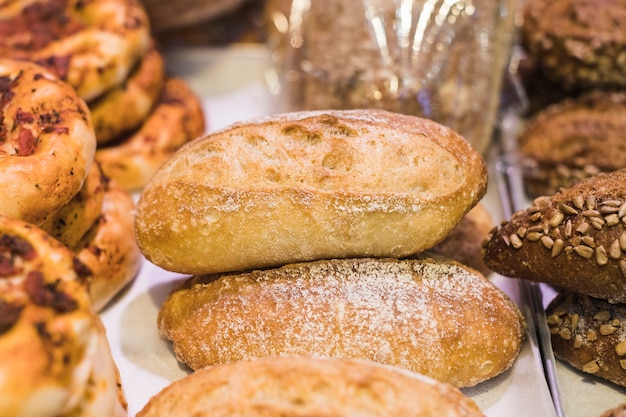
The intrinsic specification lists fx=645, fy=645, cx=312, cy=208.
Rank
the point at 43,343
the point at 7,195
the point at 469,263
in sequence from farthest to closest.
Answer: the point at 469,263 → the point at 7,195 → the point at 43,343

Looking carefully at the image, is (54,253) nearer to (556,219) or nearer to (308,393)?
(308,393)

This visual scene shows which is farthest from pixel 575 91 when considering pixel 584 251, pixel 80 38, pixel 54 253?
pixel 54 253

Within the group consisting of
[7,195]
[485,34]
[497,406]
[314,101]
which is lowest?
[497,406]

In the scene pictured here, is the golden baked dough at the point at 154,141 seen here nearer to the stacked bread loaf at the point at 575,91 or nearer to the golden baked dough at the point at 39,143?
the golden baked dough at the point at 39,143

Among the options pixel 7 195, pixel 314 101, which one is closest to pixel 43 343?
pixel 7 195

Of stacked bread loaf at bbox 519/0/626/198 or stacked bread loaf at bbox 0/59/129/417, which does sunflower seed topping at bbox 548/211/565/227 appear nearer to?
stacked bread loaf at bbox 519/0/626/198

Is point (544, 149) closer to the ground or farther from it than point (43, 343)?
closer to the ground

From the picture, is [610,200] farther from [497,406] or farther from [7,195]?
[7,195]
